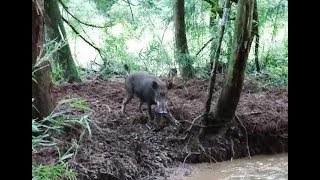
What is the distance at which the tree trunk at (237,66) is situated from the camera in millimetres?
6102

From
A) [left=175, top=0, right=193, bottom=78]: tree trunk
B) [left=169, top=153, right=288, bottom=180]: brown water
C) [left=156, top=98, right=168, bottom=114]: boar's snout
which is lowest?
[left=169, top=153, right=288, bottom=180]: brown water

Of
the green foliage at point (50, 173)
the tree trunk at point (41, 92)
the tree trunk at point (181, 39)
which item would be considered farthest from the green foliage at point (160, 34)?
the green foliage at point (50, 173)

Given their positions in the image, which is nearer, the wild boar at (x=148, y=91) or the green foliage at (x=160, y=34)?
the wild boar at (x=148, y=91)

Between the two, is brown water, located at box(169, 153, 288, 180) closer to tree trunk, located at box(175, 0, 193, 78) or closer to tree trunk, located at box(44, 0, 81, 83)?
tree trunk, located at box(175, 0, 193, 78)

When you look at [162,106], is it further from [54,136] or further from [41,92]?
[41,92]

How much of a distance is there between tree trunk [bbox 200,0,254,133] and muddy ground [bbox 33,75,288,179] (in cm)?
32

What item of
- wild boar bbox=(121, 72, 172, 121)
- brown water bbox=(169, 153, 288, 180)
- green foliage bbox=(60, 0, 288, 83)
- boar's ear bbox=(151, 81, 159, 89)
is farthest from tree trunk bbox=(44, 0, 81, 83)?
brown water bbox=(169, 153, 288, 180)

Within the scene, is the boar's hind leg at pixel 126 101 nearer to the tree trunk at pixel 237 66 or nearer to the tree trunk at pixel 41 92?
the tree trunk at pixel 237 66

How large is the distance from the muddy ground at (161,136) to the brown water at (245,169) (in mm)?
176

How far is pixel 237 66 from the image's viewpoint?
639 centimetres

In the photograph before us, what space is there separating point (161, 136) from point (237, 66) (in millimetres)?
1647

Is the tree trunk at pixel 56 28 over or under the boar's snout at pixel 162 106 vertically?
over

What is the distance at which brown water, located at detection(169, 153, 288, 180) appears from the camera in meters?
6.29
